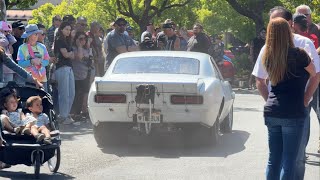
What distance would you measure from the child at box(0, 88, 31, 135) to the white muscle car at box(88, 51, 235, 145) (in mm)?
1988

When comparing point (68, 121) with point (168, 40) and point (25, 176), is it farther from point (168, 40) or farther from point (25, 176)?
point (25, 176)

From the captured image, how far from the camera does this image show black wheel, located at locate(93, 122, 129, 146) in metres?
13.1

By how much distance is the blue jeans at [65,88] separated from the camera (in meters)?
16.2

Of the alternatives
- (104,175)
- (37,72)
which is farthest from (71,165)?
(37,72)

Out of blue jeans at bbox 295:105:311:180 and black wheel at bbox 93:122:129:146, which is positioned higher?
blue jeans at bbox 295:105:311:180

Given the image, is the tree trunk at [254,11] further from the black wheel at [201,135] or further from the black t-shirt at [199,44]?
the black wheel at [201,135]

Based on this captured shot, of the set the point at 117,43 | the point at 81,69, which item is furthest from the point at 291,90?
the point at 117,43

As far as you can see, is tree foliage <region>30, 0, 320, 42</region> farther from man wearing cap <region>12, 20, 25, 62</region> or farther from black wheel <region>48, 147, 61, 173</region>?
black wheel <region>48, 147, 61, 173</region>

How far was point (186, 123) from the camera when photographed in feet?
42.0

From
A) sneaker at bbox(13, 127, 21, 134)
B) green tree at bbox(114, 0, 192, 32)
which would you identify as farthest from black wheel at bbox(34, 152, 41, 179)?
green tree at bbox(114, 0, 192, 32)

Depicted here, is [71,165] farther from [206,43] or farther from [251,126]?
[206,43]

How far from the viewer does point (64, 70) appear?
53.2ft

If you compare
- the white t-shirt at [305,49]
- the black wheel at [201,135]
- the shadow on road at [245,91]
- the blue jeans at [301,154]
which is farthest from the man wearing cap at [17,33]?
the shadow on road at [245,91]

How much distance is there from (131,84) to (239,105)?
31.5 feet
